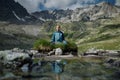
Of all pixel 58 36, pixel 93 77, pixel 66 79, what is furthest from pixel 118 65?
pixel 58 36

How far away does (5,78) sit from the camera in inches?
507

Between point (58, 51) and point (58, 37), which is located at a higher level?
point (58, 37)

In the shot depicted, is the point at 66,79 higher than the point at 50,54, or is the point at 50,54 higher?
the point at 50,54

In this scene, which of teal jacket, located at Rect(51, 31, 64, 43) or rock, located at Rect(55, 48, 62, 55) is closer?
rock, located at Rect(55, 48, 62, 55)

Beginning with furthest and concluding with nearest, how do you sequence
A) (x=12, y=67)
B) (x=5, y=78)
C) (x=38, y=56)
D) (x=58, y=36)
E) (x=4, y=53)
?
(x=58, y=36) < (x=38, y=56) < (x=4, y=53) < (x=12, y=67) < (x=5, y=78)

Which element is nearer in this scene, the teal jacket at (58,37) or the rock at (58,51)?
the rock at (58,51)

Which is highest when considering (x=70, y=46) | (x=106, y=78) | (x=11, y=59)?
(x=70, y=46)

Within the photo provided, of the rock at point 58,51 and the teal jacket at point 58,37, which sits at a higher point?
the teal jacket at point 58,37

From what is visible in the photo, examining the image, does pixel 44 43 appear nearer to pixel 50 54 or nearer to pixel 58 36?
pixel 50 54

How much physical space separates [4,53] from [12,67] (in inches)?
69.9

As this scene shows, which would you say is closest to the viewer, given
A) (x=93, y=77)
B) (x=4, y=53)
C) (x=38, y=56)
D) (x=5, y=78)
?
(x=5, y=78)

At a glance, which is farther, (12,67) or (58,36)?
(58,36)

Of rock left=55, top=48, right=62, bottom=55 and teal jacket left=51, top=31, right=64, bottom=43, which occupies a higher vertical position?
teal jacket left=51, top=31, right=64, bottom=43

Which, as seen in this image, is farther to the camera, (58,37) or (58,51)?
(58,37)
